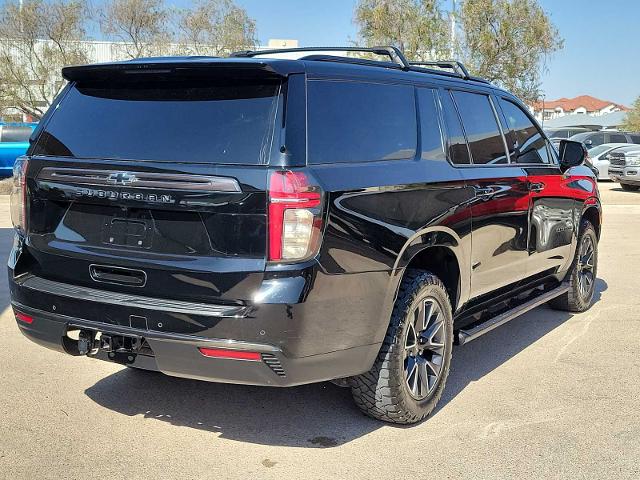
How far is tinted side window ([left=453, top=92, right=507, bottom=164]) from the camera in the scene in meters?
4.95

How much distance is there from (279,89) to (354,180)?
0.57 meters

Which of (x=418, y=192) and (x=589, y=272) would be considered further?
(x=589, y=272)

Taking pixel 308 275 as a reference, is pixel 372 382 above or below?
below

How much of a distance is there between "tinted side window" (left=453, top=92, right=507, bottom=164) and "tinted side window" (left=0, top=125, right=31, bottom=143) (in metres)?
16.7

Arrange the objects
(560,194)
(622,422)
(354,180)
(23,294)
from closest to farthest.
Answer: (354,180) < (23,294) < (622,422) < (560,194)

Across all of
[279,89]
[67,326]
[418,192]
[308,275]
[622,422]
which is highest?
[279,89]

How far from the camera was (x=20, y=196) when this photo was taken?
4.02 m

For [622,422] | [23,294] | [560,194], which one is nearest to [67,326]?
[23,294]

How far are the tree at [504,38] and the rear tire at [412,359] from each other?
65.8 feet

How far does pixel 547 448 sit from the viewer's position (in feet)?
12.9

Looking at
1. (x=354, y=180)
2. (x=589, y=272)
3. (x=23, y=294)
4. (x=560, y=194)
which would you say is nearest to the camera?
(x=354, y=180)

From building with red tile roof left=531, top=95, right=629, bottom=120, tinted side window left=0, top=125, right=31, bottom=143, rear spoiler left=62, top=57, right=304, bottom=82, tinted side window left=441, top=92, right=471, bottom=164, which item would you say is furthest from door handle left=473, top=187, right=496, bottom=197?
building with red tile roof left=531, top=95, right=629, bottom=120

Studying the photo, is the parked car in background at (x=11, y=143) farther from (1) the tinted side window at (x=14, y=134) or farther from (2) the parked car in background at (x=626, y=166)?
(2) the parked car in background at (x=626, y=166)

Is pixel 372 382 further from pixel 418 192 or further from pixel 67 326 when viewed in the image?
pixel 67 326
